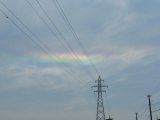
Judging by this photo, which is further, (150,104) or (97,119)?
(150,104)

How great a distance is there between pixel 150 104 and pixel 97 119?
24231 mm

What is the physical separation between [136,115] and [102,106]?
51915 millimetres

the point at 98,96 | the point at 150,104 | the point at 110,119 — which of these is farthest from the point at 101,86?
the point at 110,119

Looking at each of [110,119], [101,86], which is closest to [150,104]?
[101,86]

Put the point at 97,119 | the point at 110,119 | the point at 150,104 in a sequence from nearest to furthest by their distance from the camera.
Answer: the point at 97,119, the point at 150,104, the point at 110,119

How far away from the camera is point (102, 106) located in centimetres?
12306

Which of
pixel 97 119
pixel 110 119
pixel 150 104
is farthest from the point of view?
pixel 110 119

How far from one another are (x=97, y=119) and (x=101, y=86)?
7475 mm

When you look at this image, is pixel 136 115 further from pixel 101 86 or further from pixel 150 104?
pixel 101 86

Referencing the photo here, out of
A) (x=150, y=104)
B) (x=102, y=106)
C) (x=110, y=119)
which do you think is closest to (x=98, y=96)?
(x=102, y=106)

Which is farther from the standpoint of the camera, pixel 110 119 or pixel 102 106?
pixel 110 119

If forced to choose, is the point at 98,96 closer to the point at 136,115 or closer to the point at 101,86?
the point at 101,86

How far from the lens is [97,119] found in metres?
122

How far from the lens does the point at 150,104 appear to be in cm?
14188
